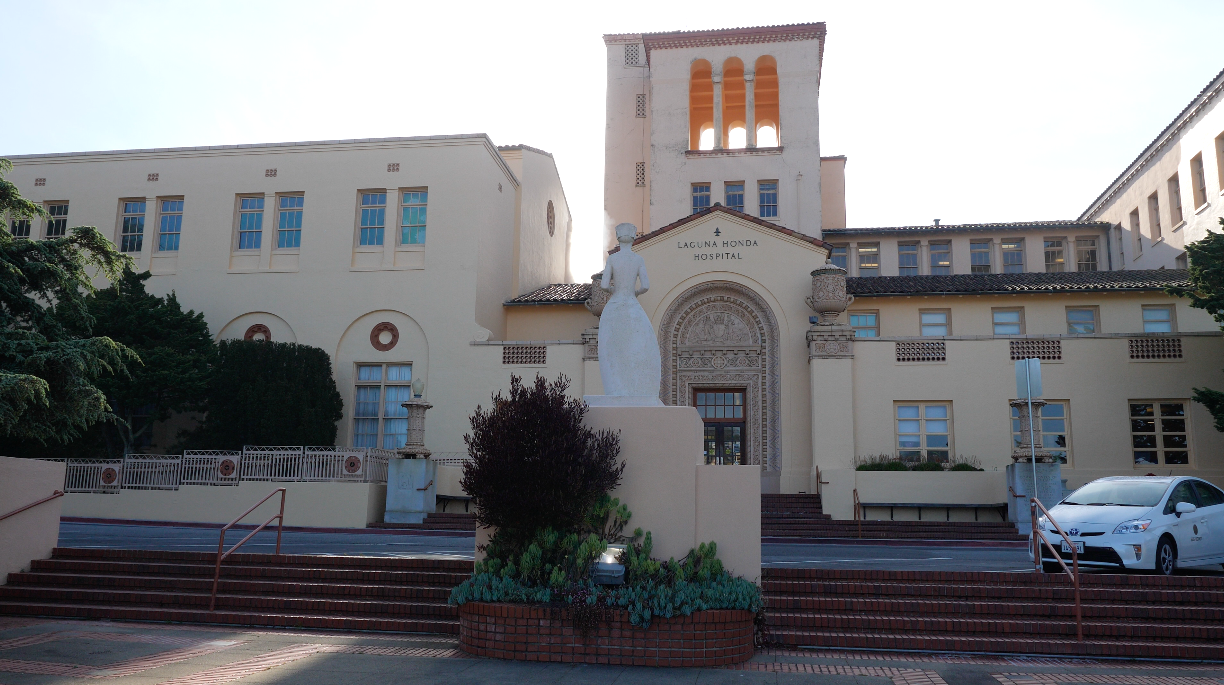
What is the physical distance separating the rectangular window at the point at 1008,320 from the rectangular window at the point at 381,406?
58.5 ft

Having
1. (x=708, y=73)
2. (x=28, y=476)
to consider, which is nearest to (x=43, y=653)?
(x=28, y=476)

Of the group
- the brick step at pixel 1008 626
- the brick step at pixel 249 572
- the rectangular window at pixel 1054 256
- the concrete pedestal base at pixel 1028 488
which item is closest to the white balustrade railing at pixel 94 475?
the brick step at pixel 249 572

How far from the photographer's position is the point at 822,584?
10109mm

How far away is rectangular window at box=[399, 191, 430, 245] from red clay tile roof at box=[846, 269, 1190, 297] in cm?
1349

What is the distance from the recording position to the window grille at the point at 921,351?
2408cm

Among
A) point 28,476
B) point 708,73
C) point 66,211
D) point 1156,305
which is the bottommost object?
point 28,476

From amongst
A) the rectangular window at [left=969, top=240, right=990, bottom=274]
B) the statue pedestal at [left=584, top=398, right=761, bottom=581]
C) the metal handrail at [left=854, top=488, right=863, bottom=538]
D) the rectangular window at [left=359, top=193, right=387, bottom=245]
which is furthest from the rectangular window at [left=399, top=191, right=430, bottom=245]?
the statue pedestal at [left=584, top=398, right=761, bottom=581]

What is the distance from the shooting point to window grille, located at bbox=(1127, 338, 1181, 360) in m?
23.3

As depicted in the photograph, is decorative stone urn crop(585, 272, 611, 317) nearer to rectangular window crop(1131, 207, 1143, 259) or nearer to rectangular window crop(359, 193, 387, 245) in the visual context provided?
rectangular window crop(359, 193, 387, 245)

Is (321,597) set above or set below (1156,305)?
below

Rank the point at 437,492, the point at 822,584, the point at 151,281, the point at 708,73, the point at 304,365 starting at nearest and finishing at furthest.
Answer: the point at 822,584
the point at 437,492
the point at 304,365
the point at 151,281
the point at 708,73

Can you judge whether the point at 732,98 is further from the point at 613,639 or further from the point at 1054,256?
the point at 613,639

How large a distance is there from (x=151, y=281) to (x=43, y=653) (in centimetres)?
2298

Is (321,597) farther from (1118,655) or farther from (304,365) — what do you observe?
(304,365)
